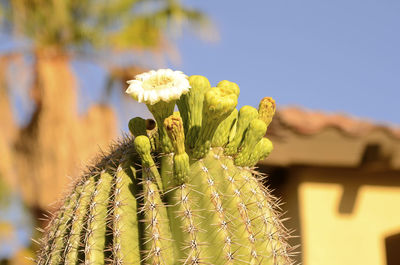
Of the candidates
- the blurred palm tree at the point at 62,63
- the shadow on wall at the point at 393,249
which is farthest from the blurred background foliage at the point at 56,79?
the shadow on wall at the point at 393,249

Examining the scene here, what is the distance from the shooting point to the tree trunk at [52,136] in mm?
10250

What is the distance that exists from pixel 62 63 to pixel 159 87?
30.0 feet

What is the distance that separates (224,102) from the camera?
2.09 meters

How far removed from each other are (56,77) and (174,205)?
Result: 8958 millimetres

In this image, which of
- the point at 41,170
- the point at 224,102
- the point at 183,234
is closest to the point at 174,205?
the point at 183,234

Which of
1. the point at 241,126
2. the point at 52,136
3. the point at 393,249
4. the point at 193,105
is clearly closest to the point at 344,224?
the point at 393,249

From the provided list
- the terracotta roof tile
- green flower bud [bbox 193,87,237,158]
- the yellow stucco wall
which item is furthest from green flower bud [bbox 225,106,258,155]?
the yellow stucco wall

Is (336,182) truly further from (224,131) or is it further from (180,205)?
(180,205)

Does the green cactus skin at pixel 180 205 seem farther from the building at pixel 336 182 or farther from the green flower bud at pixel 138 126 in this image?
the building at pixel 336 182

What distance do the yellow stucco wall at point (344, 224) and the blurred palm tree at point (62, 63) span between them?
4134 millimetres

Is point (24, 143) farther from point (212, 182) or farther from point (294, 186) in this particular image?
point (212, 182)

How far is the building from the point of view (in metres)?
5.85

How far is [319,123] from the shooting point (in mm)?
5852

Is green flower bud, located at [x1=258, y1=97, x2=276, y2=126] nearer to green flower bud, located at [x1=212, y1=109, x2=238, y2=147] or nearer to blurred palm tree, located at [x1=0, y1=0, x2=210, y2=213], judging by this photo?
green flower bud, located at [x1=212, y1=109, x2=238, y2=147]
